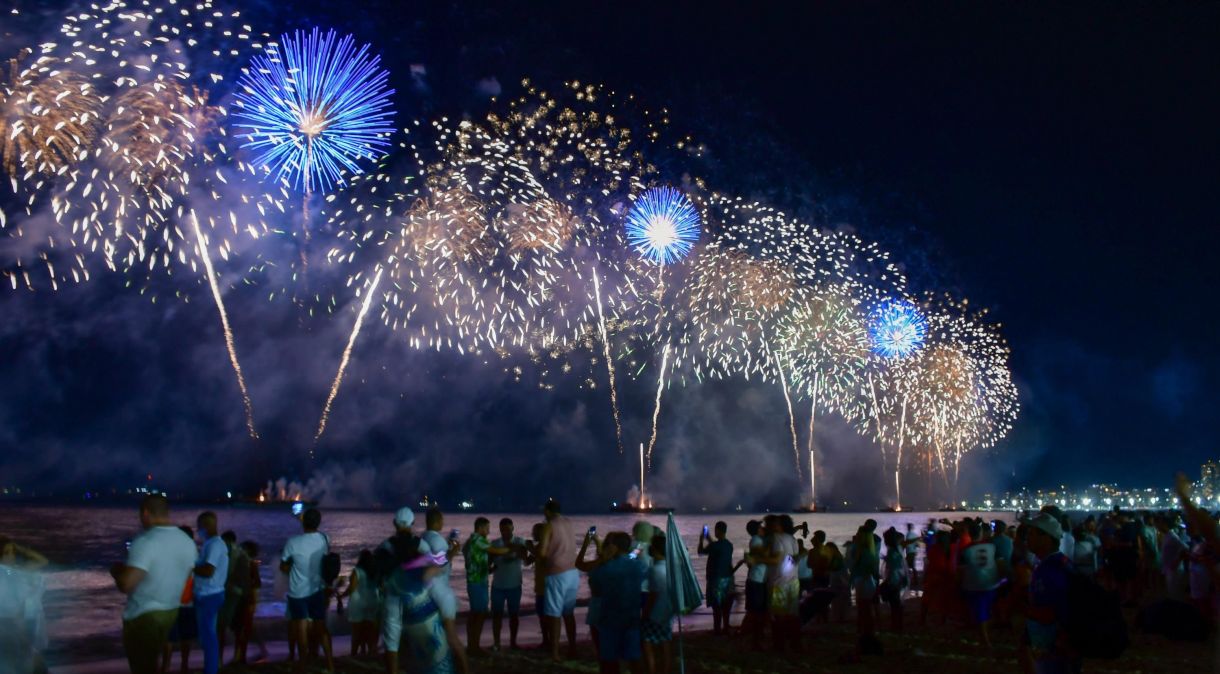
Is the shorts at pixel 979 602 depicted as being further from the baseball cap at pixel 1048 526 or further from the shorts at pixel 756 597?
the baseball cap at pixel 1048 526

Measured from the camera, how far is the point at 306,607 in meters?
10.9

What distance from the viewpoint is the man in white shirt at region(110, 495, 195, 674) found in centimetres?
676

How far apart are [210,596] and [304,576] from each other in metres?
1.04

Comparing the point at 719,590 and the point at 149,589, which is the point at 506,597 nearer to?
the point at 719,590

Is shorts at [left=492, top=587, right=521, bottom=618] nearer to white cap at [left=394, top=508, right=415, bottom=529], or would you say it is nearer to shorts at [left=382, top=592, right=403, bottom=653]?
white cap at [left=394, top=508, right=415, bottom=529]

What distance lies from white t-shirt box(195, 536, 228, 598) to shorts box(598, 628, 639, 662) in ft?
12.9

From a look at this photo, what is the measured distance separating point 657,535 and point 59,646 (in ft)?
33.8

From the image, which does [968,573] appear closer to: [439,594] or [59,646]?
[439,594]

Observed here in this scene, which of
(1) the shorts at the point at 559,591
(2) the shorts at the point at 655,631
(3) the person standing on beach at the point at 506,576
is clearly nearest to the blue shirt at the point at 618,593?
(2) the shorts at the point at 655,631

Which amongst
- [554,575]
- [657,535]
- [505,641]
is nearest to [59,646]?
[505,641]

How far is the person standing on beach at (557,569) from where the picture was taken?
12.0 metres

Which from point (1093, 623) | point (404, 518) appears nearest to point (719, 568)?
point (404, 518)

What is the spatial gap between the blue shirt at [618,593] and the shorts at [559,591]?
10.8ft

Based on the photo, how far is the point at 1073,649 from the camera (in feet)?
21.3
